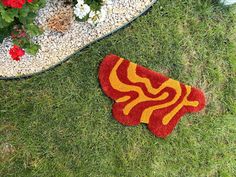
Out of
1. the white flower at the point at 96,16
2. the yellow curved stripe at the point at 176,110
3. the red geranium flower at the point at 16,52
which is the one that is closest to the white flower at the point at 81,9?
the white flower at the point at 96,16

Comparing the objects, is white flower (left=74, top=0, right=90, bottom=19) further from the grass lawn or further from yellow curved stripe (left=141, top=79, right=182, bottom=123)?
yellow curved stripe (left=141, top=79, right=182, bottom=123)

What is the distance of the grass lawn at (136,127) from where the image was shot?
14.3ft

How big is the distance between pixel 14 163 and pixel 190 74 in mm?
1743

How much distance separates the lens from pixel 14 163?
14.2ft

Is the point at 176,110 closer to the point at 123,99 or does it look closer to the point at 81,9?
the point at 123,99

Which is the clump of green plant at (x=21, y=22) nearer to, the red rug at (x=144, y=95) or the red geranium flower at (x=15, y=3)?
the red geranium flower at (x=15, y=3)

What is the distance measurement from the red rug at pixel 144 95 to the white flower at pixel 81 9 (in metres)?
0.52

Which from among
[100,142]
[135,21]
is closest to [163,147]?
[100,142]

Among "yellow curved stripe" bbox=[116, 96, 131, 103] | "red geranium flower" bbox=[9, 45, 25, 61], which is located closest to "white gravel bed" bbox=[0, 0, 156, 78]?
"red geranium flower" bbox=[9, 45, 25, 61]

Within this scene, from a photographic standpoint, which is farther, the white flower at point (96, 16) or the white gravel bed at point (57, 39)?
the white gravel bed at point (57, 39)

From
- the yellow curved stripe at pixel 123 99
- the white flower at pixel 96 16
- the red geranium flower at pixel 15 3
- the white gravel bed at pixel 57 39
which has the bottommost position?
the yellow curved stripe at pixel 123 99

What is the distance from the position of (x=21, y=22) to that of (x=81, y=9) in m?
0.50

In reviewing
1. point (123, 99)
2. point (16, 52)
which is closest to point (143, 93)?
point (123, 99)

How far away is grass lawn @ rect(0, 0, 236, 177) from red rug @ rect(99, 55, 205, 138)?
7 cm
